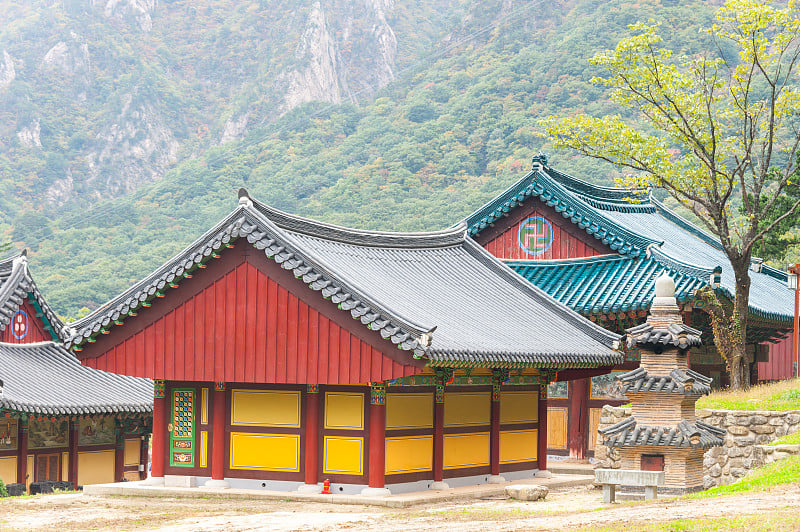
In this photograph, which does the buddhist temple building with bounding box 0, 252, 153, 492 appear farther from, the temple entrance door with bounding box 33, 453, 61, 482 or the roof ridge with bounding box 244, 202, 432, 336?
the roof ridge with bounding box 244, 202, 432, 336

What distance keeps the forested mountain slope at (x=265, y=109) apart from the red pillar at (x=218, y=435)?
62.5 meters

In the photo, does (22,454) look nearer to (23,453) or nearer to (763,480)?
(23,453)

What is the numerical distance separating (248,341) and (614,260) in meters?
13.5

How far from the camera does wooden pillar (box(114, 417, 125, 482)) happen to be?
3466cm

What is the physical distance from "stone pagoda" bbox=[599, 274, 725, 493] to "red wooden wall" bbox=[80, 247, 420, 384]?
4.83 meters

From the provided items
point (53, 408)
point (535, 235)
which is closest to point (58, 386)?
point (53, 408)

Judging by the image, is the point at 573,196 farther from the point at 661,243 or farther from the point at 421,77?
the point at 421,77

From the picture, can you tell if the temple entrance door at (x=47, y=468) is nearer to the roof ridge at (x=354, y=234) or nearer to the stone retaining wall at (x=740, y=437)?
the roof ridge at (x=354, y=234)

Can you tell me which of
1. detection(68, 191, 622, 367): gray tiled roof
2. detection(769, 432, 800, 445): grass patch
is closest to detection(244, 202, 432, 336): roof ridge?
detection(68, 191, 622, 367): gray tiled roof

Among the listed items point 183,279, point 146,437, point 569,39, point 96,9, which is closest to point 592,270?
point 183,279

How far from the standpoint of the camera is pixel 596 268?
101 feet

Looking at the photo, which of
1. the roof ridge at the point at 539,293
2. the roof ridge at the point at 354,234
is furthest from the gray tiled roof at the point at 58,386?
the roof ridge at the point at 539,293

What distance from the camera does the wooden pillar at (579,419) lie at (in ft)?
96.7

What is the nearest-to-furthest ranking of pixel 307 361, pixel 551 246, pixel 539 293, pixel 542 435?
pixel 307 361
pixel 542 435
pixel 539 293
pixel 551 246
